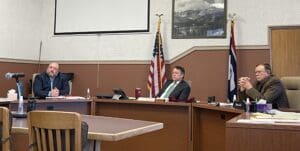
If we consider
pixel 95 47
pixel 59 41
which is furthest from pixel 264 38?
pixel 59 41

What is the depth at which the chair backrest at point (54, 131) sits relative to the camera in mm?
2070

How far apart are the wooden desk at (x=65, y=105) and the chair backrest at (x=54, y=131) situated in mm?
1989

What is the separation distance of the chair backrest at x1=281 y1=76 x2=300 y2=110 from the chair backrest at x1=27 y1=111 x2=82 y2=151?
2.87 metres

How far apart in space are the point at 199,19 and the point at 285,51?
144 centimetres

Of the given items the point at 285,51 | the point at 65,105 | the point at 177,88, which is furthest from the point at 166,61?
the point at 65,105

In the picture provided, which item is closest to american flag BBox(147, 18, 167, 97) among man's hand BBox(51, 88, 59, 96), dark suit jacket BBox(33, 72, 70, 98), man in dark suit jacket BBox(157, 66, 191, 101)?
man in dark suit jacket BBox(157, 66, 191, 101)

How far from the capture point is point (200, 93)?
21.0 ft

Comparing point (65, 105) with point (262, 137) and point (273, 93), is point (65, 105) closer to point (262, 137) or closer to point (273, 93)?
point (273, 93)

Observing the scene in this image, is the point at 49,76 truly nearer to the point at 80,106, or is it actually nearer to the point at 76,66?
the point at 80,106

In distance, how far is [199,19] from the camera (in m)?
6.41

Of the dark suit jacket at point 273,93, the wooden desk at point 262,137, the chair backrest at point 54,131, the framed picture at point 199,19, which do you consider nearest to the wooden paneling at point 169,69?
the framed picture at point 199,19

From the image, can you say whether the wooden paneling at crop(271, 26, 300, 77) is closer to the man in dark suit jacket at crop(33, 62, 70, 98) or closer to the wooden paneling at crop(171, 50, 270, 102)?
the wooden paneling at crop(171, 50, 270, 102)

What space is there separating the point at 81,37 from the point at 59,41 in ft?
1.54

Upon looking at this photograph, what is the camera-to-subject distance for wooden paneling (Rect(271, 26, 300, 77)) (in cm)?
585
